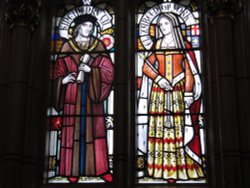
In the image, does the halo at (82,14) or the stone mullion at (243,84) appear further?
the halo at (82,14)

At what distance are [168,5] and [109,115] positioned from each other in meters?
2.38

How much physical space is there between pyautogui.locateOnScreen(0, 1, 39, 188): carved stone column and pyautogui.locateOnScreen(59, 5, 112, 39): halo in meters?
0.72

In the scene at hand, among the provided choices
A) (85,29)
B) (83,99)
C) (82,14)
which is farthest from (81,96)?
(82,14)

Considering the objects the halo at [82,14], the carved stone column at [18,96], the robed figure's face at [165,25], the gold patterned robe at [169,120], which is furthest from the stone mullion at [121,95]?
the carved stone column at [18,96]

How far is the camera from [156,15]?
994 cm

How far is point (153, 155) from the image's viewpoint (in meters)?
8.95

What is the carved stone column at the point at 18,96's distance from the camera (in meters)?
8.49

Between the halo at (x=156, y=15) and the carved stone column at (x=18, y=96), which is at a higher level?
the halo at (x=156, y=15)

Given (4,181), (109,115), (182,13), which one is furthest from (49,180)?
(182,13)

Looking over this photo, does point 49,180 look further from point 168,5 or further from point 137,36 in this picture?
point 168,5

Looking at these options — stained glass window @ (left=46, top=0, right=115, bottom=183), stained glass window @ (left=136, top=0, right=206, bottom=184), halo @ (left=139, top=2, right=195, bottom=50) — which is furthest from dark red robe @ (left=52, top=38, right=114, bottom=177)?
halo @ (left=139, top=2, right=195, bottom=50)

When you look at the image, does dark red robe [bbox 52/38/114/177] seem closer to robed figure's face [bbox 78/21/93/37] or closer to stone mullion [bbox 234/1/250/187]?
robed figure's face [bbox 78/21/93/37]

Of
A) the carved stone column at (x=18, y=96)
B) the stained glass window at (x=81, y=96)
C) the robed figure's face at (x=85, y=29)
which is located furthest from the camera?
the robed figure's face at (x=85, y=29)

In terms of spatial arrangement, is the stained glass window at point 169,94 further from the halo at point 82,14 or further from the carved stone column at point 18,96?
the carved stone column at point 18,96
